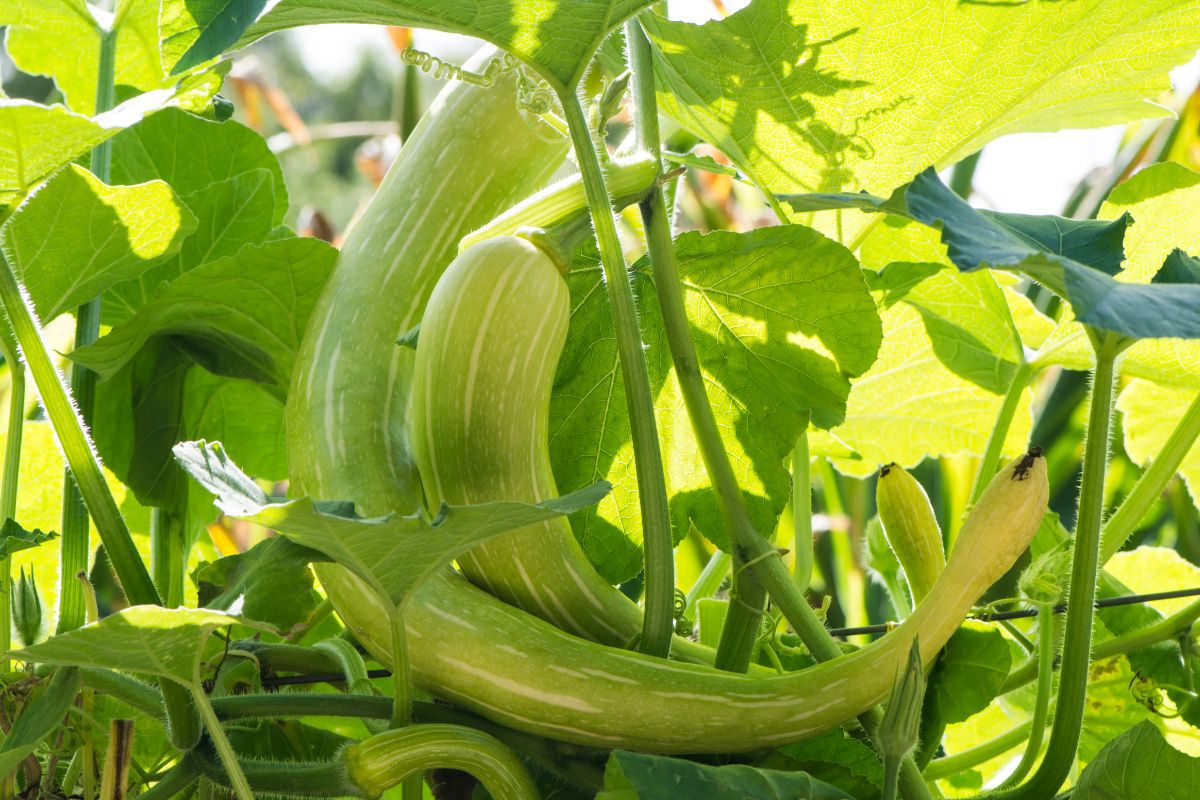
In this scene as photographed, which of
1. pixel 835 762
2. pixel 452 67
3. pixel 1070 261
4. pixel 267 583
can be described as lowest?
pixel 835 762

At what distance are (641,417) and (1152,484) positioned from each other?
374 millimetres

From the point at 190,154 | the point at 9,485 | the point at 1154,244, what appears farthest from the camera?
the point at 190,154

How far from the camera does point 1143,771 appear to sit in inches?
21.3

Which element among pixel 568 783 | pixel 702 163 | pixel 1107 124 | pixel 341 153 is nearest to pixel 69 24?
pixel 702 163

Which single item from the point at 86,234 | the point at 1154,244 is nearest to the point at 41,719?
the point at 86,234

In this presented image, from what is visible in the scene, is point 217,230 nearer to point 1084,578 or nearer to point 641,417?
point 641,417

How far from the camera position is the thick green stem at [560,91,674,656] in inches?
20.3

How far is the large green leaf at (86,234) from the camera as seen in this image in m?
0.66

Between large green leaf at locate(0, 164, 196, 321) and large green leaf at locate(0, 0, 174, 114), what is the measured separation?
13 centimetres

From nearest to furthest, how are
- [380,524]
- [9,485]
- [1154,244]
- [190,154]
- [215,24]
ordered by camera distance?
[380,524]
[215,24]
[9,485]
[1154,244]
[190,154]

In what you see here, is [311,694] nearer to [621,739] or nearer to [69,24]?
[621,739]

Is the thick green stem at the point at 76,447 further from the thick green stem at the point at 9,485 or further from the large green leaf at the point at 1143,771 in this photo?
the large green leaf at the point at 1143,771

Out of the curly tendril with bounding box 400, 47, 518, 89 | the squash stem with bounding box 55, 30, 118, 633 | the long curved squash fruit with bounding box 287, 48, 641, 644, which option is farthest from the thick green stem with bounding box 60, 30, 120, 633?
the curly tendril with bounding box 400, 47, 518, 89

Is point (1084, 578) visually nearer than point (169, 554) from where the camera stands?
Yes
